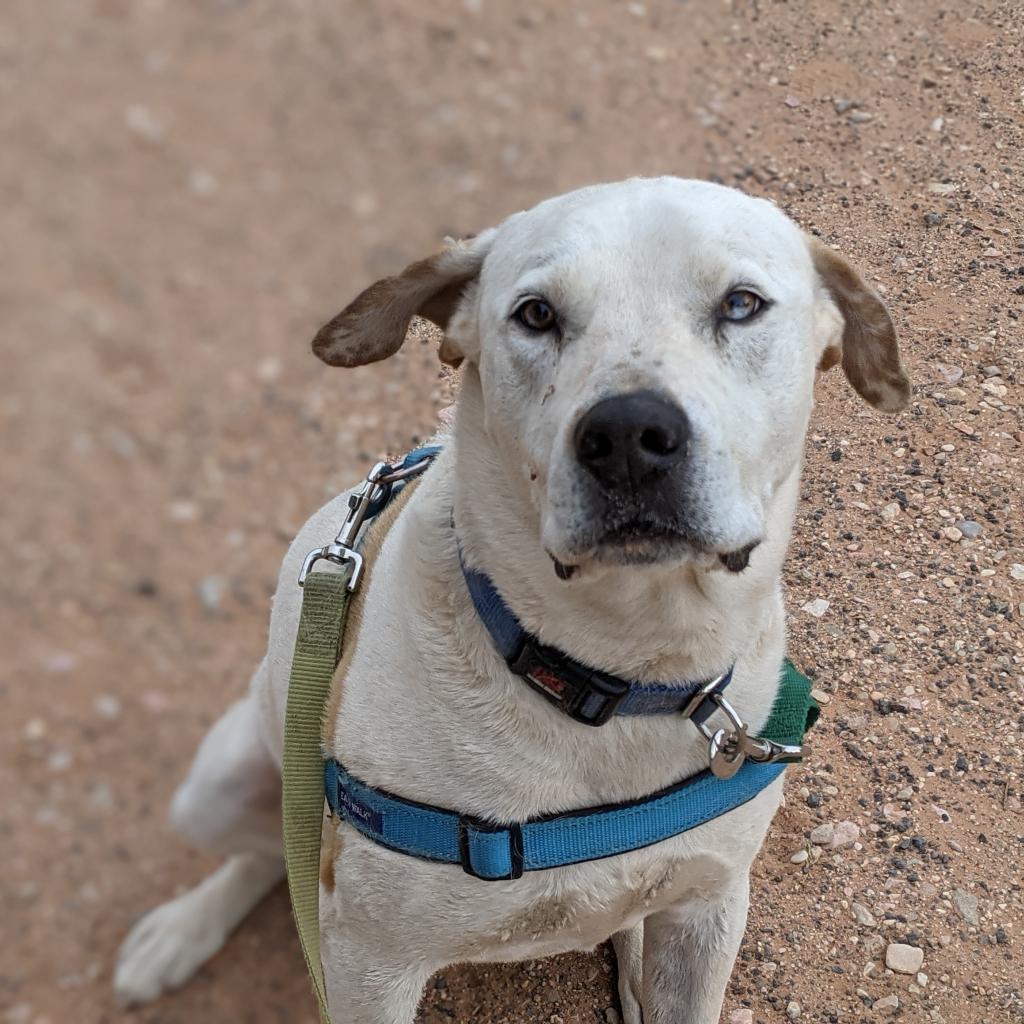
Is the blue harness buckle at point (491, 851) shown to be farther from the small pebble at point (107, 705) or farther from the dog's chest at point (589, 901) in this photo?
the small pebble at point (107, 705)

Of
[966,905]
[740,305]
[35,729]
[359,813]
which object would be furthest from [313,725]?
[966,905]

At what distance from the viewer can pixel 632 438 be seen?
1.57 m

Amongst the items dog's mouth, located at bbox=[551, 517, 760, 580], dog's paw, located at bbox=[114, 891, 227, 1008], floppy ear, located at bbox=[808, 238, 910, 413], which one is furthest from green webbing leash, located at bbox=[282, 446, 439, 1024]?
dog's paw, located at bbox=[114, 891, 227, 1008]

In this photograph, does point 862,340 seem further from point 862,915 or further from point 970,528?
point 862,915

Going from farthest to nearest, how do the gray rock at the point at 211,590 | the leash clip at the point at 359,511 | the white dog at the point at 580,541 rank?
the leash clip at the point at 359,511 < the white dog at the point at 580,541 < the gray rock at the point at 211,590

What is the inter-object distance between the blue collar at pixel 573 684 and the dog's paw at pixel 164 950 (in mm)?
2177

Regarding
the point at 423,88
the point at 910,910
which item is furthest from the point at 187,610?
the point at 910,910

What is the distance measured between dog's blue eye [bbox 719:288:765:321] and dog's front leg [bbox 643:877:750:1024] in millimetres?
1262

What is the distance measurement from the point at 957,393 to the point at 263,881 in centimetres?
305

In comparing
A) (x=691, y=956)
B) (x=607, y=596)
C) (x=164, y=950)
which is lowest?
(x=164, y=950)

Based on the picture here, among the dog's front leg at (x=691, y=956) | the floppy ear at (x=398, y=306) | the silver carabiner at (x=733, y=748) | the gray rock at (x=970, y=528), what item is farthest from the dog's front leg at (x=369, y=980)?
the gray rock at (x=970, y=528)

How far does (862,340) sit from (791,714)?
857mm

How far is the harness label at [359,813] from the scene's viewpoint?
6.30 ft

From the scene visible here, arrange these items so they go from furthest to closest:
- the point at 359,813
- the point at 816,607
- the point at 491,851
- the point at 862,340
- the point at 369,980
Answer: the point at 816,607, the point at 862,340, the point at 369,980, the point at 359,813, the point at 491,851
